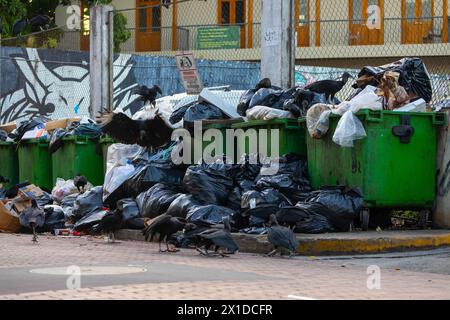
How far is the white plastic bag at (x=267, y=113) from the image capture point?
12.9m

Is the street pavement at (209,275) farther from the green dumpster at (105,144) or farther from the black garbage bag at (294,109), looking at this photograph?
the green dumpster at (105,144)

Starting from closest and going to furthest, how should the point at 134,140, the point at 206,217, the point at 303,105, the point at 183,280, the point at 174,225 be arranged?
the point at 183,280, the point at 174,225, the point at 206,217, the point at 303,105, the point at 134,140

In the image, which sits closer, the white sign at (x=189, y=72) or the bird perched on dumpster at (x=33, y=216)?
the bird perched on dumpster at (x=33, y=216)

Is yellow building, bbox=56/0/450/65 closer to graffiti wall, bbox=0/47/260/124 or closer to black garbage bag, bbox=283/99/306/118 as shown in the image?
graffiti wall, bbox=0/47/260/124

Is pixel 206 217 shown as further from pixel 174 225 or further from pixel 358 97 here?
pixel 358 97

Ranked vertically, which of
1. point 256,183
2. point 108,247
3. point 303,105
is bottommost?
point 108,247

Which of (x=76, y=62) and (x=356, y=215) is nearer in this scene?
(x=356, y=215)

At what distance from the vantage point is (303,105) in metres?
13.1

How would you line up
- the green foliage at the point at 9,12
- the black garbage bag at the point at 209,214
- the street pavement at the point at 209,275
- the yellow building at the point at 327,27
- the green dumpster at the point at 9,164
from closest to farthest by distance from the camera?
the street pavement at the point at 209,275 < the black garbage bag at the point at 209,214 < the green dumpster at the point at 9,164 < the yellow building at the point at 327,27 < the green foliage at the point at 9,12

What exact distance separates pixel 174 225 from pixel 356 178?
2249 millimetres

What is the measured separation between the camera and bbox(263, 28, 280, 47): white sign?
1464 cm

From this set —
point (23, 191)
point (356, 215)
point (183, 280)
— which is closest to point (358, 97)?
point (356, 215)

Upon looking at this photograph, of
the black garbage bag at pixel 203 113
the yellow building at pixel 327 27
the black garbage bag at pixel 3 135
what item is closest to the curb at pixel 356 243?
the black garbage bag at pixel 203 113

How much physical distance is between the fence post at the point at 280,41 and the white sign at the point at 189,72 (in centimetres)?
199
